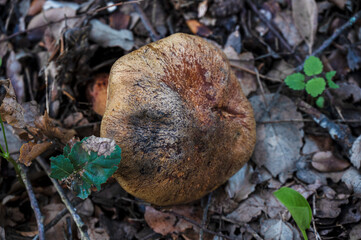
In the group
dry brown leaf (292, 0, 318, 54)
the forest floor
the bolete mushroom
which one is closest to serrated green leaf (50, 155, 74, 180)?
the bolete mushroom

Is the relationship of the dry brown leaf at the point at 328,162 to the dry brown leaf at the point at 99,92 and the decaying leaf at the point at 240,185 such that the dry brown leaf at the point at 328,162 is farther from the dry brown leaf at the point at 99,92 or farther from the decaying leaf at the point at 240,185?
the dry brown leaf at the point at 99,92

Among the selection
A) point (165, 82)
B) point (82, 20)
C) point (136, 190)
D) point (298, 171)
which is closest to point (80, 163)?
point (136, 190)

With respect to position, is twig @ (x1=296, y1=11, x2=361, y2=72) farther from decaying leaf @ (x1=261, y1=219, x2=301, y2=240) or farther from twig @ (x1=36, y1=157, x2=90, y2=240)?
twig @ (x1=36, y1=157, x2=90, y2=240)

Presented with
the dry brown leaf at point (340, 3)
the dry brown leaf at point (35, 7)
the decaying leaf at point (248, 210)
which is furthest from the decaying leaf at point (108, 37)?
the dry brown leaf at point (340, 3)

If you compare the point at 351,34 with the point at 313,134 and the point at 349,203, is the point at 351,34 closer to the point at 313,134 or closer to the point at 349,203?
the point at 313,134

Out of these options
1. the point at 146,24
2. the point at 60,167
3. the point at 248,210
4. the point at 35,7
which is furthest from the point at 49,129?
the point at 248,210
